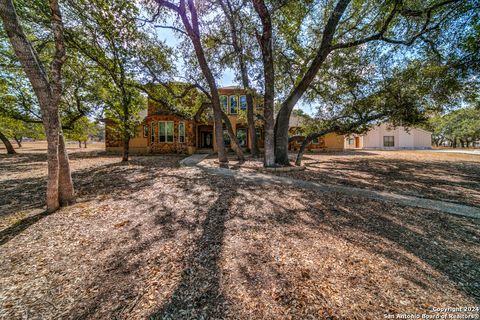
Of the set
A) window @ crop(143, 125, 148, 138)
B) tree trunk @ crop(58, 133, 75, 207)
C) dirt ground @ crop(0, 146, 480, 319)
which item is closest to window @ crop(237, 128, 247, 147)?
window @ crop(143, 125, 148, 138)

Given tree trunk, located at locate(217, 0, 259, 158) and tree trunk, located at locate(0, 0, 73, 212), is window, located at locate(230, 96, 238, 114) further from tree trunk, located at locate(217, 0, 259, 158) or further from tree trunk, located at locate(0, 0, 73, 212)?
tree trunk, located at locate(0, 0, 73, 212)

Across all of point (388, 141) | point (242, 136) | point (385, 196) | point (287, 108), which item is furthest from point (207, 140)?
point (388, 141)

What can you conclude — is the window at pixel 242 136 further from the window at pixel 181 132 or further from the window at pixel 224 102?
the window at pixel 181 132

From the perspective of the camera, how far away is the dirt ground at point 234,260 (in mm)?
1771

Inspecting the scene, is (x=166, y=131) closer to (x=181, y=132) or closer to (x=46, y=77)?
(x=181, y=132)

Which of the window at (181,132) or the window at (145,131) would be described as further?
the window at (145,131)

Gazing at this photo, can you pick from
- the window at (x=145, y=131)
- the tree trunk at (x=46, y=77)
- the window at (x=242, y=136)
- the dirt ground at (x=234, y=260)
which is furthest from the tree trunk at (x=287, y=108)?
the window at (x=145, y=131)

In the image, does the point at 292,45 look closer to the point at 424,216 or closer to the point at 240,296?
the point at 424,216

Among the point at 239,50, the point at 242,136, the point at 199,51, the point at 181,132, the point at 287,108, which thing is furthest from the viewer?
the point at 242,136

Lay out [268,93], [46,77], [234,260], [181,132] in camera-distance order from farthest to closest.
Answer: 1. [181,132]
2. [268,93]
3. [46,77]
4. [234,260]

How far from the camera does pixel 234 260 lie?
240cm

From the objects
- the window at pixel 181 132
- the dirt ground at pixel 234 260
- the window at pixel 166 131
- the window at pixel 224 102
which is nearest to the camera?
the dirt ground at pixel 234 260

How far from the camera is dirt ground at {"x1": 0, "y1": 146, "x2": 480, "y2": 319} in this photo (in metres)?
1.77

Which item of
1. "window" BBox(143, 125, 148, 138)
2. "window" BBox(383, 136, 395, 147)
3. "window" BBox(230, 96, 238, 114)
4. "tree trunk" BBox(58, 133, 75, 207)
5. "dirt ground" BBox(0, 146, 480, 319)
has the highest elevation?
"window" BBox(230, 96, 238, 114)
